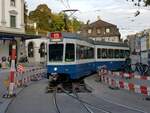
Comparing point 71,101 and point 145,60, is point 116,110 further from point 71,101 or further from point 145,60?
point 145,60

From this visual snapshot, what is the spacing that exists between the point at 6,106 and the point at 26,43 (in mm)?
72623

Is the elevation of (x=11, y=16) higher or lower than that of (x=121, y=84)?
higher

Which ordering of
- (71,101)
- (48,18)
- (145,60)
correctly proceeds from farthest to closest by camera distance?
(48,18) → (145,60) → (71,101)

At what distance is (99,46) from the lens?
149ft

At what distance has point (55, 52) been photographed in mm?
31906

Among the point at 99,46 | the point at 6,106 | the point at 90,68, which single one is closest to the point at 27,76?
the point at 90,68

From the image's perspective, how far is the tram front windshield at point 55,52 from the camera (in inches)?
1249

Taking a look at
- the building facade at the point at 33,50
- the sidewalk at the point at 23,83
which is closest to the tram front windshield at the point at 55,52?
the sidewalk at the point at 23,83

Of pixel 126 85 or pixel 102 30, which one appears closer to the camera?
pixel 126 85

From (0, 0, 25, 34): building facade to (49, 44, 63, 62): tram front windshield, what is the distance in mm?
42547

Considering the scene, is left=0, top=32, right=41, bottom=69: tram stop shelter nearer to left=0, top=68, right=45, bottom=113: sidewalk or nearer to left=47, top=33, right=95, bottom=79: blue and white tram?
left=0, top=68, right=45, bottom=113: sidewalk

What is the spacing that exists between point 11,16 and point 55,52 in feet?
153

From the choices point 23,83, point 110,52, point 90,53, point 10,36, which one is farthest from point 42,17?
point 23,83

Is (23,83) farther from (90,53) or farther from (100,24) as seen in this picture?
(100,24)
